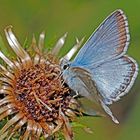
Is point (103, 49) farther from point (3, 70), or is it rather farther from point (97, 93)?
point (3, 70)

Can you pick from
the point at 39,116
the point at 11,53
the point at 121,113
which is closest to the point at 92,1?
the point at 121,113

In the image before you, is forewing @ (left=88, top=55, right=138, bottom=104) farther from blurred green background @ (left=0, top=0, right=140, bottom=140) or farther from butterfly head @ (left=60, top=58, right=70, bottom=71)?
blurred green background @ (left=0, top=0, right=140, bottom=140)

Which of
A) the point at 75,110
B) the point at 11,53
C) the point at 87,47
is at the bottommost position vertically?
the point at 75,110

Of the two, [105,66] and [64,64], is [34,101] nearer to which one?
[64,64]

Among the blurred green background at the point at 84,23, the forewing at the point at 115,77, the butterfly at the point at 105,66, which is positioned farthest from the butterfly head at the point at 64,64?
the blurred green background at the point at 84,23

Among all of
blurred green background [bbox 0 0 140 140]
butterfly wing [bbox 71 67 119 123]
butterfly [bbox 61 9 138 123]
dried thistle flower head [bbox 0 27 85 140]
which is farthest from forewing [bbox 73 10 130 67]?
blurred green background [bbox 0 0 140 140]

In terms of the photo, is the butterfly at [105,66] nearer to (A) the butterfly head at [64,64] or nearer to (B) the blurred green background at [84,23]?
(A) the butterfly head at [64,64]

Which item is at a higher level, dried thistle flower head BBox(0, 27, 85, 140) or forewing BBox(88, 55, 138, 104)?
dried thistle flower head BBox(0, 27, 85, 140)

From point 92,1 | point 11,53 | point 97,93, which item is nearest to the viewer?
point 97,93
